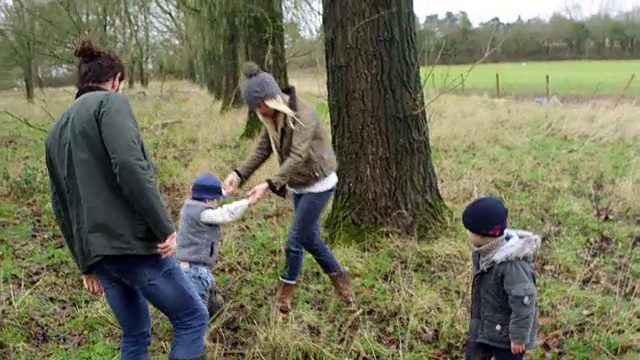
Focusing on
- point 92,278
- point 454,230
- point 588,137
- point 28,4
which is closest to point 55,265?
point 92,278

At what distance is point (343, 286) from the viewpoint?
4922mm

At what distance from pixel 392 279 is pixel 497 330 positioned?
6.69ft

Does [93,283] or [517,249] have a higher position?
[517,249]

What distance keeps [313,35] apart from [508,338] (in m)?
9.89

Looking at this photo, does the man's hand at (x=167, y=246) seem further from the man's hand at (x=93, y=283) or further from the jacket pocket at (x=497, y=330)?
the jacket pocket at (x=497, y=330)

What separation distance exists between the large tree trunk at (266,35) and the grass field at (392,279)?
3141mm

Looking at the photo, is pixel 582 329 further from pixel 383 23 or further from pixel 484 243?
pixel 383 23

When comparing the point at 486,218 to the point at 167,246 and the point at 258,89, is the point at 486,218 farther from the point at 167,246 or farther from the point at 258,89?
the point at 258,89

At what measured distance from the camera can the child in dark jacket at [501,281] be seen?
10.2 feet

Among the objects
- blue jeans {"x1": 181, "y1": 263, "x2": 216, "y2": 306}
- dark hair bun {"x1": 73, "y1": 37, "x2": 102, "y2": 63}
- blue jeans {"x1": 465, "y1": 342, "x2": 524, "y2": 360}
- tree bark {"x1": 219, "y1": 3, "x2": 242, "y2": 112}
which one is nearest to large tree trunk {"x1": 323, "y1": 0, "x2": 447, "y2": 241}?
blue jeans {"x1": 181, "y1": 263, "x2": 216, "y2": 306}

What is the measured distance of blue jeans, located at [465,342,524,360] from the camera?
3.28 m

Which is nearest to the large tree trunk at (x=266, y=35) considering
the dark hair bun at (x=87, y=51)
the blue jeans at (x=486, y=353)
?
the dark hair bun at (x=87, y=51)


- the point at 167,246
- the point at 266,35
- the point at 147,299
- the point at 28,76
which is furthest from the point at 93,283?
the point at 28,76

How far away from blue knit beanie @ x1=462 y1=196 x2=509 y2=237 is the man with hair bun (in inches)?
58.7
